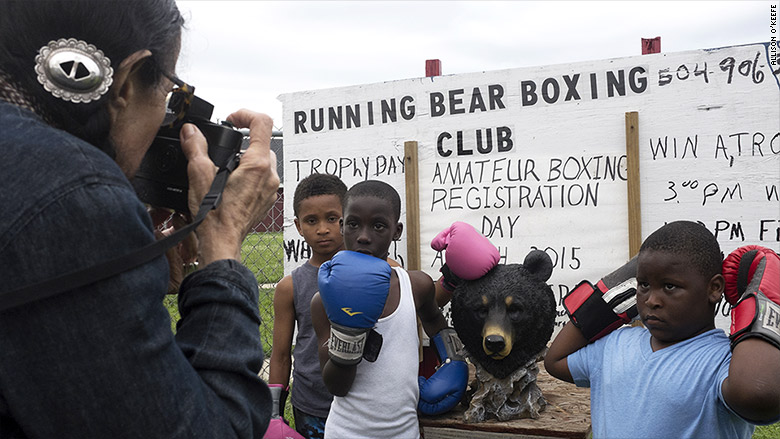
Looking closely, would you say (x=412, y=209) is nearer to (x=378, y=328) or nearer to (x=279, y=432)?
(x=378, y=328)

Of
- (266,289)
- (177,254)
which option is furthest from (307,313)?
(266,289)

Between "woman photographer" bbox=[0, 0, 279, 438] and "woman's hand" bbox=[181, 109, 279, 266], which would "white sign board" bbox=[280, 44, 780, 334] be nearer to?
"woman's hand" bbox=[181, 109, 279, 266]

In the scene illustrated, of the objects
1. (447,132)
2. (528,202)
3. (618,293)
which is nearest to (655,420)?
(618,293)

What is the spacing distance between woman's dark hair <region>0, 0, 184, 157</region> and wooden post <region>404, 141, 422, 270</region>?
2.51 meters

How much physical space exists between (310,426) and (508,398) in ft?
2.83

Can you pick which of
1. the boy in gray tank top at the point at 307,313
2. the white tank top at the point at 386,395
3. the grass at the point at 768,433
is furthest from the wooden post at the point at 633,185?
the grass at the point at 768,433

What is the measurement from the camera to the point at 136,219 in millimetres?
793

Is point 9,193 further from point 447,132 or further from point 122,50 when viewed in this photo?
point 447,132

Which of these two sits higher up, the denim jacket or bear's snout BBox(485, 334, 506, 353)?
the denim jacket

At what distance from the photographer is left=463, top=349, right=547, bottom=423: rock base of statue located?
2.46m

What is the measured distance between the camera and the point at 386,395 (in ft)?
7.41

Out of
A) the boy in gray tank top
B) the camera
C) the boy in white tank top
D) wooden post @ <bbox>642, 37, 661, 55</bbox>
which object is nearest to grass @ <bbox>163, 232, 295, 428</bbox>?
the boy in gray tank top

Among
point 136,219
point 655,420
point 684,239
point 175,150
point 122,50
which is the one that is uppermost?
point 122,50

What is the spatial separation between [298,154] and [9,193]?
302 centimetres
